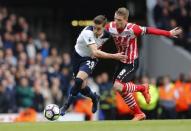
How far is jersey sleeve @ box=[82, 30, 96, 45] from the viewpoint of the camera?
1575 cm

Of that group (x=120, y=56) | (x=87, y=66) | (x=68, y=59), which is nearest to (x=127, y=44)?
(x=120, y=56)

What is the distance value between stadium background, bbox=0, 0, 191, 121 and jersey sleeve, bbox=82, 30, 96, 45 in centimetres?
541

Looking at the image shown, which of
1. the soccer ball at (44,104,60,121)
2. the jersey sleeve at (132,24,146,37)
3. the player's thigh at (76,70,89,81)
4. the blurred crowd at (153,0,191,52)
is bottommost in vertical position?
the soccer ball at (44,104,60,121)

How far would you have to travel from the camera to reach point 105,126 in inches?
563

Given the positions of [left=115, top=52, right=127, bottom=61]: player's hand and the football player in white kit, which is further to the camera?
the football player in white kit

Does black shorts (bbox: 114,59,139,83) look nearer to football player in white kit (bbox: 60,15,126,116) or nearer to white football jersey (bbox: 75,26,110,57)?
football player in white kit (bbox: 60,15,126,116)

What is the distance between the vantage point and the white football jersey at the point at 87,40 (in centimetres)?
1579

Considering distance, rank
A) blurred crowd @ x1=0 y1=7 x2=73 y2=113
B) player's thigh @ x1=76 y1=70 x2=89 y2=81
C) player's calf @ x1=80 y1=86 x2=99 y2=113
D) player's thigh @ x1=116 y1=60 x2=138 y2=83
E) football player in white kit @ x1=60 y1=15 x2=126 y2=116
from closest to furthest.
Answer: football player in white kit @ x1=60 y1=15 x2=126 y2=116, player's thigh @ x1=76 y1=70 x2=89 y2=81, player's thigh @ x1=116 y1=60 x2=138 y2=83, player's calf @ x1=80 y1=86 x2=99 y2=113, blurred crowd @ x1=0 y1=7 x2=73 y2=113

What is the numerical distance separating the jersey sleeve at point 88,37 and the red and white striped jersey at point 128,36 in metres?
0.42

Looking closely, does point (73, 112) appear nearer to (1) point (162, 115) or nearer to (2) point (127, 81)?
(1) point (162, 115)

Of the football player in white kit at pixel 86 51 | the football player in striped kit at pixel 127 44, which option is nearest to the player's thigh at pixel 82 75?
the football player in white kit at pixel 86 51

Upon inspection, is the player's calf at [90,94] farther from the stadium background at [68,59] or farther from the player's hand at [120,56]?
the stadium background at [68,59]

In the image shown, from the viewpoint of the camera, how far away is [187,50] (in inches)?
1020

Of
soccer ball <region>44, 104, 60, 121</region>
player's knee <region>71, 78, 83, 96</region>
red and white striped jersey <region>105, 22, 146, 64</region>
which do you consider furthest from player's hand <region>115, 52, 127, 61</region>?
soccer ball <region>44, 104, 60, 121</region>
